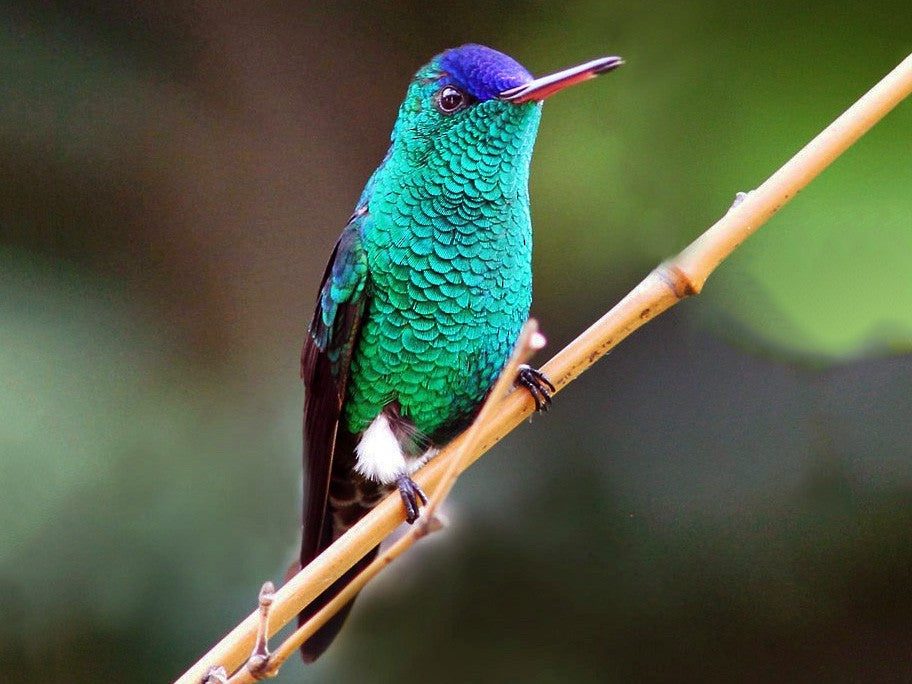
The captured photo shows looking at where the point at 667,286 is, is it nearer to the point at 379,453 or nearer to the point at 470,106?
the point at 470,106

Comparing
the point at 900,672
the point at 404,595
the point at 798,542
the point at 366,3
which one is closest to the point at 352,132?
the point at 366,3

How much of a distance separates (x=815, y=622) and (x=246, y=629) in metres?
1.21

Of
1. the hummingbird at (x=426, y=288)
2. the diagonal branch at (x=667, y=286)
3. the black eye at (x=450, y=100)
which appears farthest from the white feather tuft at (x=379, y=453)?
the black eye at (x=450, y=100)

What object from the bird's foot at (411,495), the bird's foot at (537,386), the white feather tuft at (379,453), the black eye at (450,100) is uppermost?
the black eye at (450,100)

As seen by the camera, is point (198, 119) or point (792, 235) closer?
point (792, 235)

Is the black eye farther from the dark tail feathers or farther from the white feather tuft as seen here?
the dark tail feathers

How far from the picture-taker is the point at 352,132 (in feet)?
6.40

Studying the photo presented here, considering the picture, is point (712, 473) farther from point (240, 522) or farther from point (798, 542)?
point (240, 522)

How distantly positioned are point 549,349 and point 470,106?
683mm

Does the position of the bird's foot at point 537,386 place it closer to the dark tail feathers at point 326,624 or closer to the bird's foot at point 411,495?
the bird's foot at point 411,495

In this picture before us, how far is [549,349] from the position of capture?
73.2 inches

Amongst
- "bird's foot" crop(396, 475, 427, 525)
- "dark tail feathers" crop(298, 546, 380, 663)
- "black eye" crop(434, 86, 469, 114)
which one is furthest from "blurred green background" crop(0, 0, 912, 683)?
"bird's foot" crop(396, 475, 427, 525)

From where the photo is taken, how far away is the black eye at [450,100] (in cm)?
132

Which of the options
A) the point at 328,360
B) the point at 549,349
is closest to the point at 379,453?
the point at 328,360
